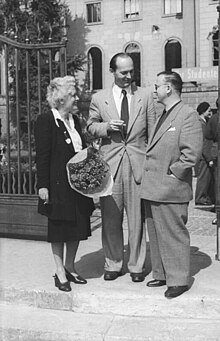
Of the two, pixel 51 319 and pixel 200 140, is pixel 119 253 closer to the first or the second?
pixel 51 319

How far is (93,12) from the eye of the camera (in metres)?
40.2

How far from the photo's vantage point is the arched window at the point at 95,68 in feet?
131

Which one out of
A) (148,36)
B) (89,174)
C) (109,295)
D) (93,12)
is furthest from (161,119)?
(93,12)

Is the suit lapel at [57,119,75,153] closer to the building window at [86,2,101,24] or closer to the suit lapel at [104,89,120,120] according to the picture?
the suit lapel at [104,89,120,120]

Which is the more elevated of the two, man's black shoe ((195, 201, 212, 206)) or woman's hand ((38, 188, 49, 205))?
woman's hand ((38, 188, 49, 205))

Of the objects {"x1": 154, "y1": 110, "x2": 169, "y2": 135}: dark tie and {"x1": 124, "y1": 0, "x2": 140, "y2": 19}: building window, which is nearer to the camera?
{"x1": 154, "y1": 110, "x2": 169, "y2": 135}: dark tie

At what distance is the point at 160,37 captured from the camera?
37.8m

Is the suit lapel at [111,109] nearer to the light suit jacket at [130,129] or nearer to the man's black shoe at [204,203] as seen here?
the light suit jacket at [130,129]

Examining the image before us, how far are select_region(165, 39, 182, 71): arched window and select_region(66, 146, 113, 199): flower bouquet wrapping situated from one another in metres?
33.6

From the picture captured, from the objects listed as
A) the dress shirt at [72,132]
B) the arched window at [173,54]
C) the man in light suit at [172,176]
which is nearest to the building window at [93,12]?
the arched window at [173,54]

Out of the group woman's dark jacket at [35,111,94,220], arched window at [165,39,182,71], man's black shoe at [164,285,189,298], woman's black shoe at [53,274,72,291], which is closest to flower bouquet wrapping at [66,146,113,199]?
woman's dark jacket at [35,111,94,220]

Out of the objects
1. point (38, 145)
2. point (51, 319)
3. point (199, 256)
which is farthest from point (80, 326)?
point (199, 256)

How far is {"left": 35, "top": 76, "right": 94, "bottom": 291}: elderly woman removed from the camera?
16.4ft

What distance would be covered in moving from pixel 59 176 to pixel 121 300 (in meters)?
1.29
